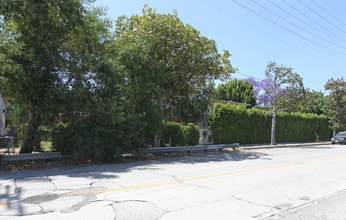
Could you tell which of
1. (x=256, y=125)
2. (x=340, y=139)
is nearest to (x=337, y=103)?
(x=340, y=139)

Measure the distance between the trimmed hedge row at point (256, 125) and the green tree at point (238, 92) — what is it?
519 inches

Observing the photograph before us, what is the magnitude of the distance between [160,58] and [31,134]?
7754 millimetres

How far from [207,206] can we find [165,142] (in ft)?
47.6

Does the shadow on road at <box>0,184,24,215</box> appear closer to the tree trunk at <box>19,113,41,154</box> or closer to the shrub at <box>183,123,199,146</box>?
the tree trunk at <box>19,113,41,154</box>

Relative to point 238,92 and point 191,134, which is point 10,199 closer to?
point 191,134

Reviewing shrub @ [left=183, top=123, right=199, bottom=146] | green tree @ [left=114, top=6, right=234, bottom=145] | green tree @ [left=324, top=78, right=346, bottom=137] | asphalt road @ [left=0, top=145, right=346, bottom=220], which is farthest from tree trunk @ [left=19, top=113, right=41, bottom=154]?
green tree @ [left=324, top=78, right=346, bottom=137]

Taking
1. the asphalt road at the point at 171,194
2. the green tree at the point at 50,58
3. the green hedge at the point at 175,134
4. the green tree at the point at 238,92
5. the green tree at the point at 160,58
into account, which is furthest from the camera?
the green tree at the point at 238,92

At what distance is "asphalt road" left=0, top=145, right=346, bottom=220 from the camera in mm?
5895

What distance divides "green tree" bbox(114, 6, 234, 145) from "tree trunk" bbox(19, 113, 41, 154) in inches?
179

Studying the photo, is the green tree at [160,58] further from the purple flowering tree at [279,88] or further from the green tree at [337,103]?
the green tree at [337,103]

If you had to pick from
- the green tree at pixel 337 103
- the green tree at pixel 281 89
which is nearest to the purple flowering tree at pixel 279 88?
the green tree at pixel 281 89

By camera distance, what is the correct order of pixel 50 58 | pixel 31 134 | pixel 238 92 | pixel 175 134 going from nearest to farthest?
pixel 50 58 → pixel 31 134 → pixel 175 134 → pixel 238 92

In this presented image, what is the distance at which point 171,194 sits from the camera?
734 cm

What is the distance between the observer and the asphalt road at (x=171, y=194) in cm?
589
